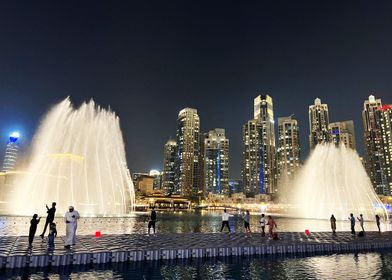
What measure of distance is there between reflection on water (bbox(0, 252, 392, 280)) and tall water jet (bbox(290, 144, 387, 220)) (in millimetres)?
57821

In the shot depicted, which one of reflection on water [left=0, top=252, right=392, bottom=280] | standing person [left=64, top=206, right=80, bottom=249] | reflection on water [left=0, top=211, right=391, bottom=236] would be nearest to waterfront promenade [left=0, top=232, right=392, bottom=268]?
standing person [left=64, top=206, right=80, bottom=249]

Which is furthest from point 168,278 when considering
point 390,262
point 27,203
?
point 27,203

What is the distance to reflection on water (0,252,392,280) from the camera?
14.2 m

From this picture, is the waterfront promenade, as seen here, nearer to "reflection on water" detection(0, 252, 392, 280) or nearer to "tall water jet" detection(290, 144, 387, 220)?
"reflection on water" detection(0, 252, 392, 280)

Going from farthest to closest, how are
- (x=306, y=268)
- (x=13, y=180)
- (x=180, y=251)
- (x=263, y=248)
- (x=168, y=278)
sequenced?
(x=13, y=180) → (x=263, y=248) → (x=180, y=251) → (x=306, y=268) → (x=168, y=278)

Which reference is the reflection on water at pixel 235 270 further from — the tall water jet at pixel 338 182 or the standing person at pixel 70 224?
the tall water jet at pixel 338 182

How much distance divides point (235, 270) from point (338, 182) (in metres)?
67.7

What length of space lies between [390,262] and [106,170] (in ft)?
179

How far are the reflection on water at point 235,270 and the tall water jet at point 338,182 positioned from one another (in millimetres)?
57821

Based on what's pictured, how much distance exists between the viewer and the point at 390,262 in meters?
19.2

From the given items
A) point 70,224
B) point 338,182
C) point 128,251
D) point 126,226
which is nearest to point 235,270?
point 128,251

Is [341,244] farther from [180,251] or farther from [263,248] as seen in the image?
[180,251]

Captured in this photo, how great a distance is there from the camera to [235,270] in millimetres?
16141

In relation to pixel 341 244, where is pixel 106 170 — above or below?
above
